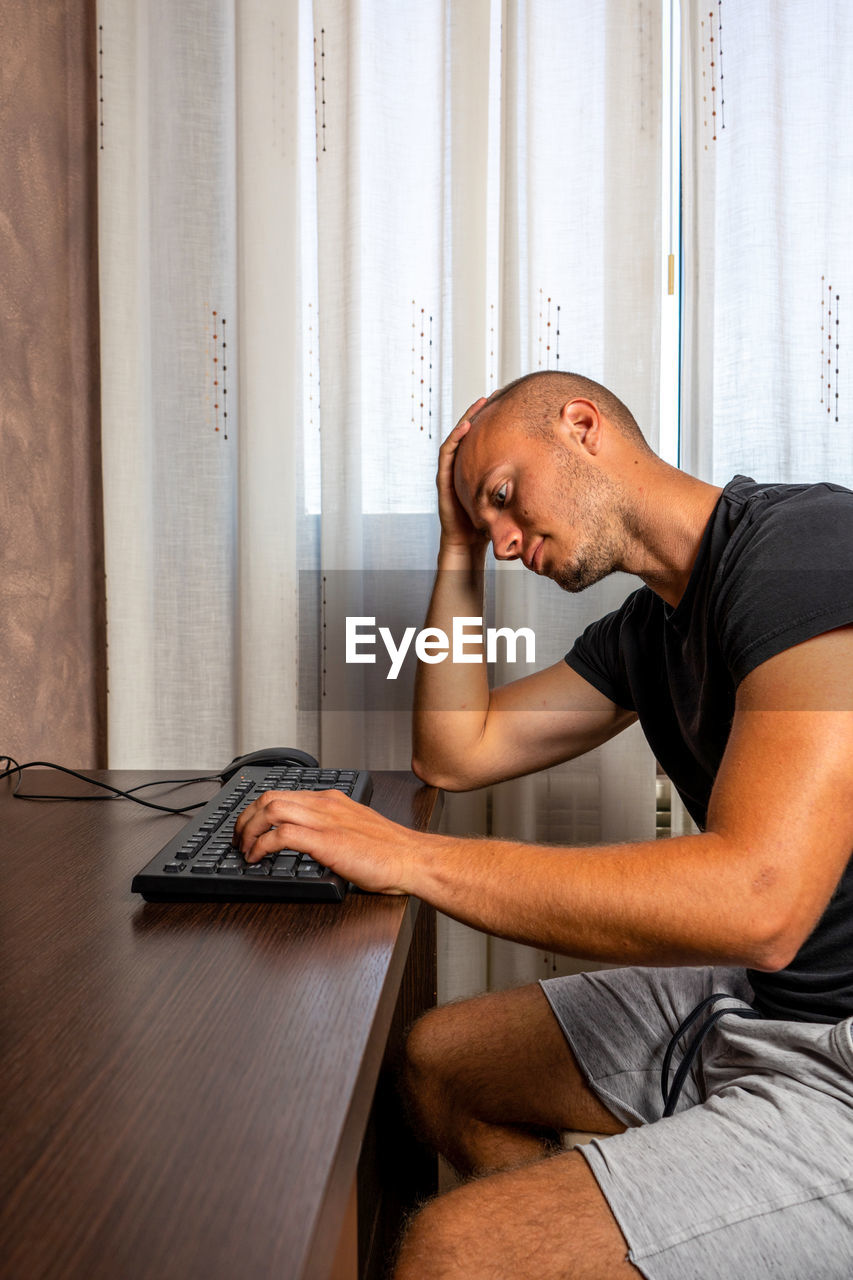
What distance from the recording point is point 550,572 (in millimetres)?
1227

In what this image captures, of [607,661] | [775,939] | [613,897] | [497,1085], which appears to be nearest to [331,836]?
[613,897]

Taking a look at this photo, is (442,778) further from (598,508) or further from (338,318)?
(338,318)

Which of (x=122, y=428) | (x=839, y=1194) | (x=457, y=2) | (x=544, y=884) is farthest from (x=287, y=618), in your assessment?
(x=839, y=1194)

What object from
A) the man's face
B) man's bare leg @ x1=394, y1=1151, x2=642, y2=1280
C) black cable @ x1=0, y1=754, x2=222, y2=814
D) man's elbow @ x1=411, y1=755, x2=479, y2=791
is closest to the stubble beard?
the man's face

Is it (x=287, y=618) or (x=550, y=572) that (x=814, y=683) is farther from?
(x=287, y=618)

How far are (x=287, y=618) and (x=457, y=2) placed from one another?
39.7 inches

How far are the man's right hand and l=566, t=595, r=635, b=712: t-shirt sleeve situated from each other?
0.68ft

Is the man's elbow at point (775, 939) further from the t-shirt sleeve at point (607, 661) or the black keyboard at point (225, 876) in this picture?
the t-shirt sleeve at point (607, 661)

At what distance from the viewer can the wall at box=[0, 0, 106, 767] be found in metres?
1.38

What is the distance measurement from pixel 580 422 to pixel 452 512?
235 mm

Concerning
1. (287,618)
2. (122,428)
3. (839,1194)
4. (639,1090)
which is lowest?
(639,1090)

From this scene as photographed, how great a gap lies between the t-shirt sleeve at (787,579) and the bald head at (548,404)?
0.29 m

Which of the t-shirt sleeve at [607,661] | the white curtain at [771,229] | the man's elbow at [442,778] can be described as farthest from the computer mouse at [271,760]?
the white curtain at [771,229]

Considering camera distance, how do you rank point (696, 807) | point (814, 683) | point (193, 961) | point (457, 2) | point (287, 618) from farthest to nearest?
point (287, 618), point (457, 2), point (696, 807), point (814, 683), point (193, 961)
